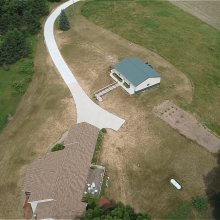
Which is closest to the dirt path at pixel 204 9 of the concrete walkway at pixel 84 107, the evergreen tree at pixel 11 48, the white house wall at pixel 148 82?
the white house wall at pixel 148 82

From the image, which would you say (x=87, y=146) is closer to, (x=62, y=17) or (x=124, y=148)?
(x=124, y=148)

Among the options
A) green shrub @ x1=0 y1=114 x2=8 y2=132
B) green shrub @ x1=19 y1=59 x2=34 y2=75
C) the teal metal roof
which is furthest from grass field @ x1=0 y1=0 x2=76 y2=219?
the teal metal roof

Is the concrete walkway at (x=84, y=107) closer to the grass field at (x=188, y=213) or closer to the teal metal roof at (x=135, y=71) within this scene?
the teal metal roof at (x=135, y=71)

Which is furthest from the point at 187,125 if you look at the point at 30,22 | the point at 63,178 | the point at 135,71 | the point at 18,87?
the point at 30,22

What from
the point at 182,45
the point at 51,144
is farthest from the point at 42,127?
the point at 182,45

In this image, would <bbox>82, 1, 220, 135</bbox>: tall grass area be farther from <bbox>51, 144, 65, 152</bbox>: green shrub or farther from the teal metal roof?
<bbox>51, 144, 65, 152</bbox>: green shrub

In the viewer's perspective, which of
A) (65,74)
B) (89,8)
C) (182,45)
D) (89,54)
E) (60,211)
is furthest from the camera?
(89,8)
